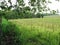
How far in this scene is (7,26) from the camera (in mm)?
11867

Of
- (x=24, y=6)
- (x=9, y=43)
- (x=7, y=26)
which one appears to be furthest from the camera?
(x=7, y=26)

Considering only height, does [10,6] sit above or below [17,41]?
above

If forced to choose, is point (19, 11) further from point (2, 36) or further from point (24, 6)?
point (2, 36)

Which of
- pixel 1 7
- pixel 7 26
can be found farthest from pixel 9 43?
pixel 1 7

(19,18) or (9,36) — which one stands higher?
(19,18)

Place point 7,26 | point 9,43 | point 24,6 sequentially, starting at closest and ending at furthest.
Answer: point 24,6 < point 9,43 < point 7,26

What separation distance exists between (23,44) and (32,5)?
439 cm

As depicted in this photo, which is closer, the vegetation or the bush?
the vegetation

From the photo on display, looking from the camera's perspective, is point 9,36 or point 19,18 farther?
point 9,36

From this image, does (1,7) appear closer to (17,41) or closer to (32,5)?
(32,5)

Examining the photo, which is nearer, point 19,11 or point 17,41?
point 19,11

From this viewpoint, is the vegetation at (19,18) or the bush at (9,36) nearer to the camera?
the vegetation at (19,18)

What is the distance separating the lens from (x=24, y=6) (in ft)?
21.1

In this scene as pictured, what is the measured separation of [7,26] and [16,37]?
4.09ft
